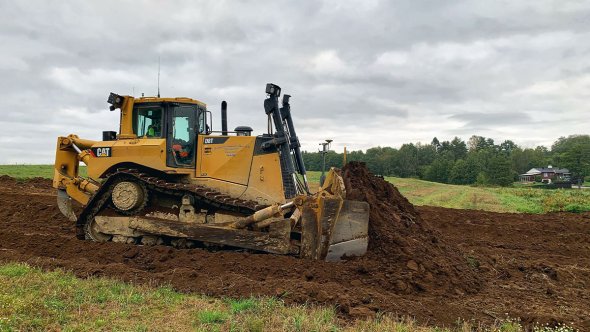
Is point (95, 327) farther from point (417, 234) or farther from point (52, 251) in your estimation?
point (417, 234)

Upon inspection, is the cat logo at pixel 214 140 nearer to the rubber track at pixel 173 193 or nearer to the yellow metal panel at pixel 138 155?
the yellow metal panel at pixel 138 155

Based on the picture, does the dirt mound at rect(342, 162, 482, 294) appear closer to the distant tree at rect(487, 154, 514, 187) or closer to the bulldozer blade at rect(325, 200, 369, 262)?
the bulldozer blade at rect(325, 200, 369, 262)

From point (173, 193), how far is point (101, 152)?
195cm

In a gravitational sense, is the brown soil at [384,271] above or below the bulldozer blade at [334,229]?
below

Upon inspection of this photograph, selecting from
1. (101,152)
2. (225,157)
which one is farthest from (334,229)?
(101,152)

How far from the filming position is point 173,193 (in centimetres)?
954

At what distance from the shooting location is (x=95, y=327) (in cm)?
526

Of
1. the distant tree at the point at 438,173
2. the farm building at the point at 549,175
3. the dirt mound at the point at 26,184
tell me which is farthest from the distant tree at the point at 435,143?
the dirt mound at the point at 26,184

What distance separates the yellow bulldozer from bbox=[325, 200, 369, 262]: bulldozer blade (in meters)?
0.75

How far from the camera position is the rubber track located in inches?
361

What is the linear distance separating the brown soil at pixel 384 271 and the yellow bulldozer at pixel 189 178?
466mm

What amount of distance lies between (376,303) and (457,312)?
1.06 meters

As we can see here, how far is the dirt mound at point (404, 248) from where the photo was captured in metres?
7.40

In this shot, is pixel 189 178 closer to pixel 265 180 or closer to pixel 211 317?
pixel 265 180
